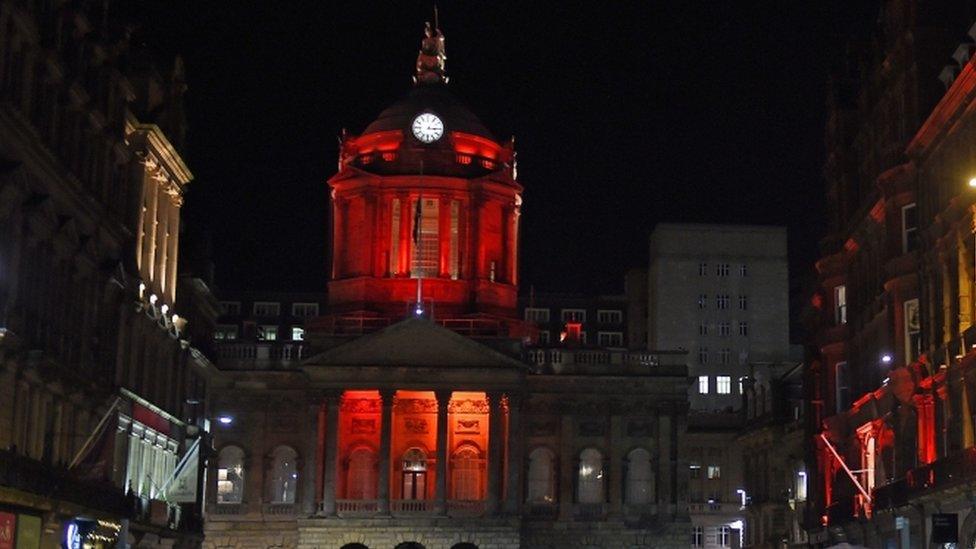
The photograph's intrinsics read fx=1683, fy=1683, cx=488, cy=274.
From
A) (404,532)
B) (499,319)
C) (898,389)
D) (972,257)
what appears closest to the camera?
(972,257)

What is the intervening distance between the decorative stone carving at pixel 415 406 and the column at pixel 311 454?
5352mm

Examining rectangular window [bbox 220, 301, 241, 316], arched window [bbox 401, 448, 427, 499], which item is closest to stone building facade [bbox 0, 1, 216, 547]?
arched window [bbox 401, 448, 427, 499]

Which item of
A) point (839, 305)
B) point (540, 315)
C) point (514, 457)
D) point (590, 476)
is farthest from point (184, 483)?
point (540, 315)

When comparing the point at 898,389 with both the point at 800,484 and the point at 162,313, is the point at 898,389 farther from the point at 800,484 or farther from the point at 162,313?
the point at 800,484

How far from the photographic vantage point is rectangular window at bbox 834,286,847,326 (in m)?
69.2

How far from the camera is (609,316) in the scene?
144875 millimetres

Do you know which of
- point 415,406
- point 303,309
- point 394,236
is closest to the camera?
point 415,406

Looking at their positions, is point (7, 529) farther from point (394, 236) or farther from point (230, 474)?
point (394, 236)

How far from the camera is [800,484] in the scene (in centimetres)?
9625

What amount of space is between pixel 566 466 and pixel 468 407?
6.83 m

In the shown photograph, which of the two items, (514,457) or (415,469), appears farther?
(415,469)

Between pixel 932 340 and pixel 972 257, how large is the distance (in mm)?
4635

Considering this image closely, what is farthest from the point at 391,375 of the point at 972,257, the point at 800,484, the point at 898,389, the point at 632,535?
the point at 972,257

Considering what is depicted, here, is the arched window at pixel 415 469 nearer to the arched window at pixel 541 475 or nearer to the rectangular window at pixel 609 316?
the arched window at pixel 541 475
